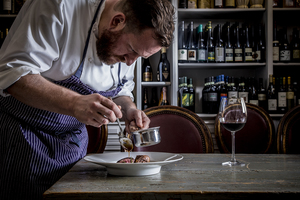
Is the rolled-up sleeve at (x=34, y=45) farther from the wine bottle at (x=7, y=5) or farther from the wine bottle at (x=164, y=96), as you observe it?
the wine bottle at (x=7, y=5)

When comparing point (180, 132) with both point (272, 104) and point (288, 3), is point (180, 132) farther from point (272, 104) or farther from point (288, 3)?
point (288, 3)

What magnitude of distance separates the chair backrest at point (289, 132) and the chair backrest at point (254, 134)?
126 mm

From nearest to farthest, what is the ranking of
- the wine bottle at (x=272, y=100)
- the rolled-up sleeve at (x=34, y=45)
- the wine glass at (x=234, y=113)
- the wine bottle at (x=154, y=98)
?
the rolled-up sleeve at (x=34, y=45) < the wine glass at (x=234, y=113) < the wine bottle at (x=272, y=100) < the wine bottle at (x=154, y=98)

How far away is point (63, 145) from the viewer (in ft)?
3.22

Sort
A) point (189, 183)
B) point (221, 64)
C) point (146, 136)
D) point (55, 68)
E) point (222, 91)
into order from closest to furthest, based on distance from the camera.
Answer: point (189, 183)
point (146, 136)
point (55, 68)
point (221, 64)
point (222, 91)

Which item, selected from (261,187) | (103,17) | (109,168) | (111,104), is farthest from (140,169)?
(103,17)

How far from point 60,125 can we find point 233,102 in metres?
0.65

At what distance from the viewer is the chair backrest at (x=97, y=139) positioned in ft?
5.07

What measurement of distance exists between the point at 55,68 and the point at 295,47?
2237mm

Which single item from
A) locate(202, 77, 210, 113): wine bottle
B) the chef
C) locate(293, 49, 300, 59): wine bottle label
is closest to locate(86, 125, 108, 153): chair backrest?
the chef

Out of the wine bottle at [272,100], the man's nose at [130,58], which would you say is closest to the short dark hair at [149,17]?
the man's nose at [130,58]

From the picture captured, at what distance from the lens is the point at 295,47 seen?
2.38 metres

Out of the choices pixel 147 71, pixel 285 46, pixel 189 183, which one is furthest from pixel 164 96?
pixel 189 183

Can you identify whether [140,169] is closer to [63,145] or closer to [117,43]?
[63,145]
